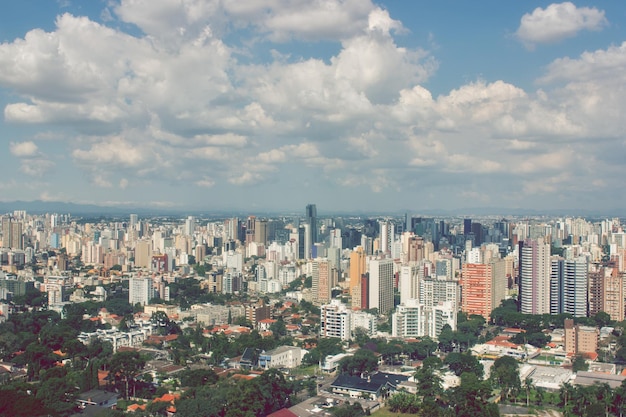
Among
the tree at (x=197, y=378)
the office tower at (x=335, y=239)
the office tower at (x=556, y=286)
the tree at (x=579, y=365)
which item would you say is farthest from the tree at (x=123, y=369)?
the office tower at (x=335, y=239)

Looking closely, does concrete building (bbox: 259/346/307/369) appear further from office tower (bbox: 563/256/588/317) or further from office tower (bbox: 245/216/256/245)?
office tower (bbox: 245/216/256/245)

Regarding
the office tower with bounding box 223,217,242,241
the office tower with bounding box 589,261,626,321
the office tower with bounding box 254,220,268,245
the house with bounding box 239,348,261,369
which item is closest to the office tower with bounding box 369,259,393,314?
the office tower with bounding box 589,261,626,321

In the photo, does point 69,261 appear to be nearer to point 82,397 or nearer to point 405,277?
point 405,277

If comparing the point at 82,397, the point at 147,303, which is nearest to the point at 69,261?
the point at 147,303

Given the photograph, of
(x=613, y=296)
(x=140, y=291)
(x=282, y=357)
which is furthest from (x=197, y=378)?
(x=613, y=296)

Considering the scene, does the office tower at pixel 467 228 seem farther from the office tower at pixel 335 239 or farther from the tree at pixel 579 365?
the tree at pixel 579 365

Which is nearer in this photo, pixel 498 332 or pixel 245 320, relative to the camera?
pixel 498 332
